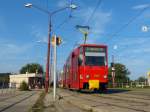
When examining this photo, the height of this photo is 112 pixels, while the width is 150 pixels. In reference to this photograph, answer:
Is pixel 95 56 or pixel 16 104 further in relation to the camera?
pixel 95 56

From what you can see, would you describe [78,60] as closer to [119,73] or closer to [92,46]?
[92,46]

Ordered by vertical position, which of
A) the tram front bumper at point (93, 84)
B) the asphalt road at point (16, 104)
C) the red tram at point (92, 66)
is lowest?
the asphalt road at point (16, 104)

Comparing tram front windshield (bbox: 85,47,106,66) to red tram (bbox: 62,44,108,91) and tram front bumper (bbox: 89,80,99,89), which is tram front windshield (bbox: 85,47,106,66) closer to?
red tram (bbox: 62,44,108,91)

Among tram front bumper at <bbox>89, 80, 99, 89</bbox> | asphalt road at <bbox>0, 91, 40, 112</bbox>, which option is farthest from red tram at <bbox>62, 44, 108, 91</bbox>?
asphalt road at <bbox>0, 91, 40, 112</bbox>

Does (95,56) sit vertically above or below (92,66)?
above

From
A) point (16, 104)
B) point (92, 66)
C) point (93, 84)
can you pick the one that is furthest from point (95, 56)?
point (16, 104)

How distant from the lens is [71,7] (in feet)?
120

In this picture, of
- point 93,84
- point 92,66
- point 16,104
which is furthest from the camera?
point 92,66

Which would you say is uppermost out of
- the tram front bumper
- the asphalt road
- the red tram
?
the red tram

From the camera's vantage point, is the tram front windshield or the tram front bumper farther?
the tram front windshield

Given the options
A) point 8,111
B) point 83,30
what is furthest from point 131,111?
point 83,30

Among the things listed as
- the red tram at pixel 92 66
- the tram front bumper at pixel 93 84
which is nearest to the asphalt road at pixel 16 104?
the red tram at pixel 92 66

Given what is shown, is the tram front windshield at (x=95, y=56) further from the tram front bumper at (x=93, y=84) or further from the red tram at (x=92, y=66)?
the tram front bumper at (x=93, y=84)

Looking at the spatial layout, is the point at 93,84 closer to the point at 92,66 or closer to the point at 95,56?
the point at 92,66
